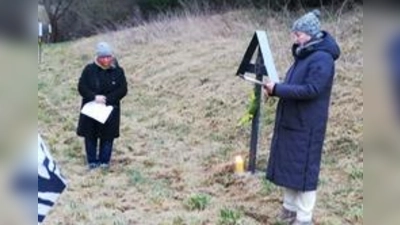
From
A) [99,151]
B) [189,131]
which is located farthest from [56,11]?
[99,151]

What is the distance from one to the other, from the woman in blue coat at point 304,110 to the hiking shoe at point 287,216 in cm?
22

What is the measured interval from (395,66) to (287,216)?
3581 millimetres

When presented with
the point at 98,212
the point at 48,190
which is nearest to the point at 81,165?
the point at 98,212

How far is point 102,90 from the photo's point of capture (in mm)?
6375

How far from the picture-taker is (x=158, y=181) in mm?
6371

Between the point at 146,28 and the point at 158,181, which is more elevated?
the point at 146,28

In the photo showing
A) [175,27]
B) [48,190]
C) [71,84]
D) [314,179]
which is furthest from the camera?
[175,27]

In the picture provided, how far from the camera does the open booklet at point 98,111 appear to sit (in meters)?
6.27

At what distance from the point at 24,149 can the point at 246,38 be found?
1173cm

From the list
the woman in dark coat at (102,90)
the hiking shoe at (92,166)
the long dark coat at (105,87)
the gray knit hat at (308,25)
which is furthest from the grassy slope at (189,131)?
the gray knit hat at (308,25)

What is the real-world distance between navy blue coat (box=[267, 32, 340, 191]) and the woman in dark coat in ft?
7.32

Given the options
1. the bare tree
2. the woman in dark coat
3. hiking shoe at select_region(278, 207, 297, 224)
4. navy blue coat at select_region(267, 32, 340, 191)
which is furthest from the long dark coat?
the bare tree

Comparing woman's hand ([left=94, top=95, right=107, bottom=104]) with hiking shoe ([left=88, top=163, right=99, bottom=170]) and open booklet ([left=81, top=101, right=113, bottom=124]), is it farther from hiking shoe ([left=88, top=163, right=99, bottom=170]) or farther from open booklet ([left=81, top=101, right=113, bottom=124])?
hiking shoe ([left=88, top=163, right=99, bottom=170])

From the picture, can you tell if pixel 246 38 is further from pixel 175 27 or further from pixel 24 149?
pixel 24 149
